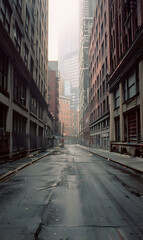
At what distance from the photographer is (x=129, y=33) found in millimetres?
24609

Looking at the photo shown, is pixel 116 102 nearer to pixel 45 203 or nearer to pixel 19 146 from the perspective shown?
pixel 19 146

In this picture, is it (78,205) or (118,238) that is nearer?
(118,238)

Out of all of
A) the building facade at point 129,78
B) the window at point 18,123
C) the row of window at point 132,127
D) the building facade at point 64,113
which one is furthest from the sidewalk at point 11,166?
the building facade at point 64,113

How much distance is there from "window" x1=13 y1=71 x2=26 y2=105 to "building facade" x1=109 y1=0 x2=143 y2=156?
12.8m

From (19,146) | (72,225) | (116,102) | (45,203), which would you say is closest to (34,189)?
(45,203)

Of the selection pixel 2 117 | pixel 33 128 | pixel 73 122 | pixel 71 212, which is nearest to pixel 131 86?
pixel 2 117

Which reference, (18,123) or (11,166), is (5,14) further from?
(11,166)

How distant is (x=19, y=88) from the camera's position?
2228 cm

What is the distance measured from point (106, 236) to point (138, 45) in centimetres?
2008

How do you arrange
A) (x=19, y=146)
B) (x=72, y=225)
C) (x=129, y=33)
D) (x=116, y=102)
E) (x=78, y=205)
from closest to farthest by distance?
1. (x=72, y=225)
2. (x=78, y=205)
3. (x=19, y=146)
4. (x=129, y=33)
5. (x=116, y=102)

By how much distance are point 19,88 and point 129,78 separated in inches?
531

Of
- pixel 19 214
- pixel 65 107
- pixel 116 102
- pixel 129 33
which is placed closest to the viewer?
pixel 19 214

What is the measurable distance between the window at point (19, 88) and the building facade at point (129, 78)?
12799 mm

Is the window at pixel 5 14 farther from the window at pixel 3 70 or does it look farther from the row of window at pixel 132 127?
the row of window at pixel 132 127
